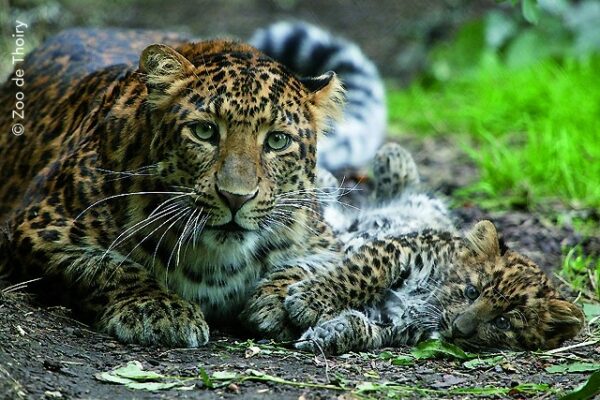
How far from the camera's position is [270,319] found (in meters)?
5.45

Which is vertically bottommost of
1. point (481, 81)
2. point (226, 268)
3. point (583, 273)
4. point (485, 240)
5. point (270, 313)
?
point (270, 313)

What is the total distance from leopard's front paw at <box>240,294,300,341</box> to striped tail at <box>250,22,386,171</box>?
12.9 feet

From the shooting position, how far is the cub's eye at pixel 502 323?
5.43m

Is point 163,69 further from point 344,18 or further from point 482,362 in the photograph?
point 344,18

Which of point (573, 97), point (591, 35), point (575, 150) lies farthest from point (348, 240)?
point (591, 35)

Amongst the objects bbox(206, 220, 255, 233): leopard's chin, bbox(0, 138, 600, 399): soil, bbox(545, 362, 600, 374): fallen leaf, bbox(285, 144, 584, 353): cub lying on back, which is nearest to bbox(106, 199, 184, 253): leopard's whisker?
bbox(206, 220, 255, 233): leopard's chin

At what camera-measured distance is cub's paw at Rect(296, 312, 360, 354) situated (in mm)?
5199

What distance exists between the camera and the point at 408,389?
183 inches

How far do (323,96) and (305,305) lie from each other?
1205mm

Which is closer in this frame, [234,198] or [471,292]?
[234,198]

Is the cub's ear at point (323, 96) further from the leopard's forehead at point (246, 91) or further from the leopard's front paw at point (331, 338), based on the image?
the leopard's front paw at point (331, 338)

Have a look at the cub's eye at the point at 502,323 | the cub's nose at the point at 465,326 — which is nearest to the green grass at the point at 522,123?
the cub's eye at the point at 502,323

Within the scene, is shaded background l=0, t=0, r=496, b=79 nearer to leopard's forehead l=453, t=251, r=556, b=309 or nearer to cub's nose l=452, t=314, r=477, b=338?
leopard's forehead l=453, t=251, r=556, b=309

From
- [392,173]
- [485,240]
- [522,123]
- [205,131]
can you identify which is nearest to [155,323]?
[205,131]
